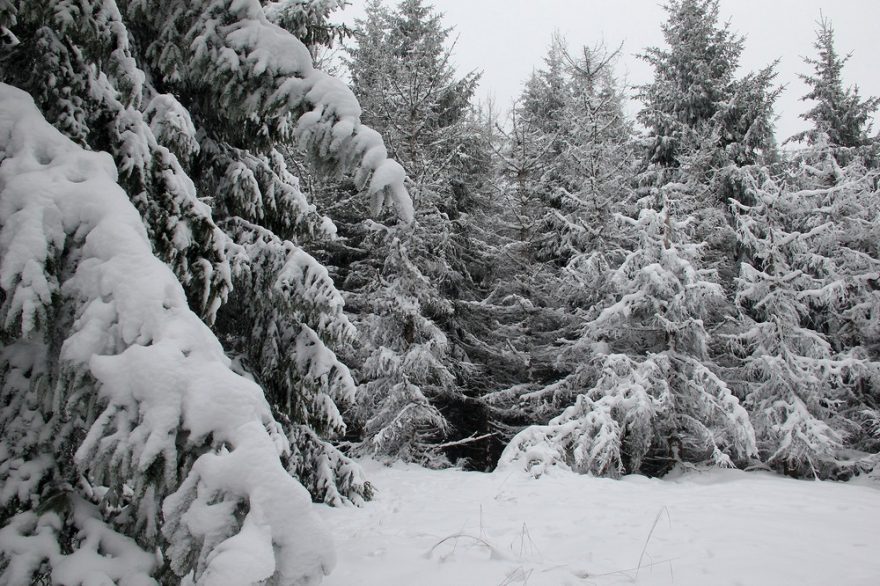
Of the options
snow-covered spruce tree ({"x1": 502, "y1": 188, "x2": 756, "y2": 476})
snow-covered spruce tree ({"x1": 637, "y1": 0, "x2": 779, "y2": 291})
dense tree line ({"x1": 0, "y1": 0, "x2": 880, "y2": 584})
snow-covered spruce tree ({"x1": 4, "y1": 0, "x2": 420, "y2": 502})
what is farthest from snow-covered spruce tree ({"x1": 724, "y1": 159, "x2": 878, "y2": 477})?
snow-covered spruce tree ({"x1": 4, "y1": 0, "x2": 420, "y2": 502})

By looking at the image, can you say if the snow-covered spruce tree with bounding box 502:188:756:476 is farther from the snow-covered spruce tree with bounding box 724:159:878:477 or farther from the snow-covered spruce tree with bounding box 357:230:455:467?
the snow-covered spruce tree with bounding box 357:230:455:467

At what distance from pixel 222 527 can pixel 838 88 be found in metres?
22.6

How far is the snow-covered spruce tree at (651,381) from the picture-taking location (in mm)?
9781

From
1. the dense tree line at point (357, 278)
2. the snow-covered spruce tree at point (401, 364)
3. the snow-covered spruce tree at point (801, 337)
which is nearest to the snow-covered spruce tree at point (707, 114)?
the dense tree line at point (357, 278)

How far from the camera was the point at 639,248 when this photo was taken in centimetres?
1149

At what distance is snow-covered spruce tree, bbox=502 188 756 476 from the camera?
32.1ft

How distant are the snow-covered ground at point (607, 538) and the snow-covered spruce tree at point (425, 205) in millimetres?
5563

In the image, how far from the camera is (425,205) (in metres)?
12.7

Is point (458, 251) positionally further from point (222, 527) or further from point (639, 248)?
point (222, 527)

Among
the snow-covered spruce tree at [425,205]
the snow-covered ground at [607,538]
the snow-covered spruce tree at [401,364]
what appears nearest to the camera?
the snow-covered ground at [607,538]

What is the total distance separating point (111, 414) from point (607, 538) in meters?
4.05

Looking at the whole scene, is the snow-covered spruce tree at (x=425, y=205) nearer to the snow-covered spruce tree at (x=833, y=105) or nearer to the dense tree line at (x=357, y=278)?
the dense tree line at (x=357, y=278)

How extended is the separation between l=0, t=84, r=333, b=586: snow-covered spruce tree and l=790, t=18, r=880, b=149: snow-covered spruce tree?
2087cm

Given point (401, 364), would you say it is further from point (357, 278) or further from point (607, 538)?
point (607, 538)
